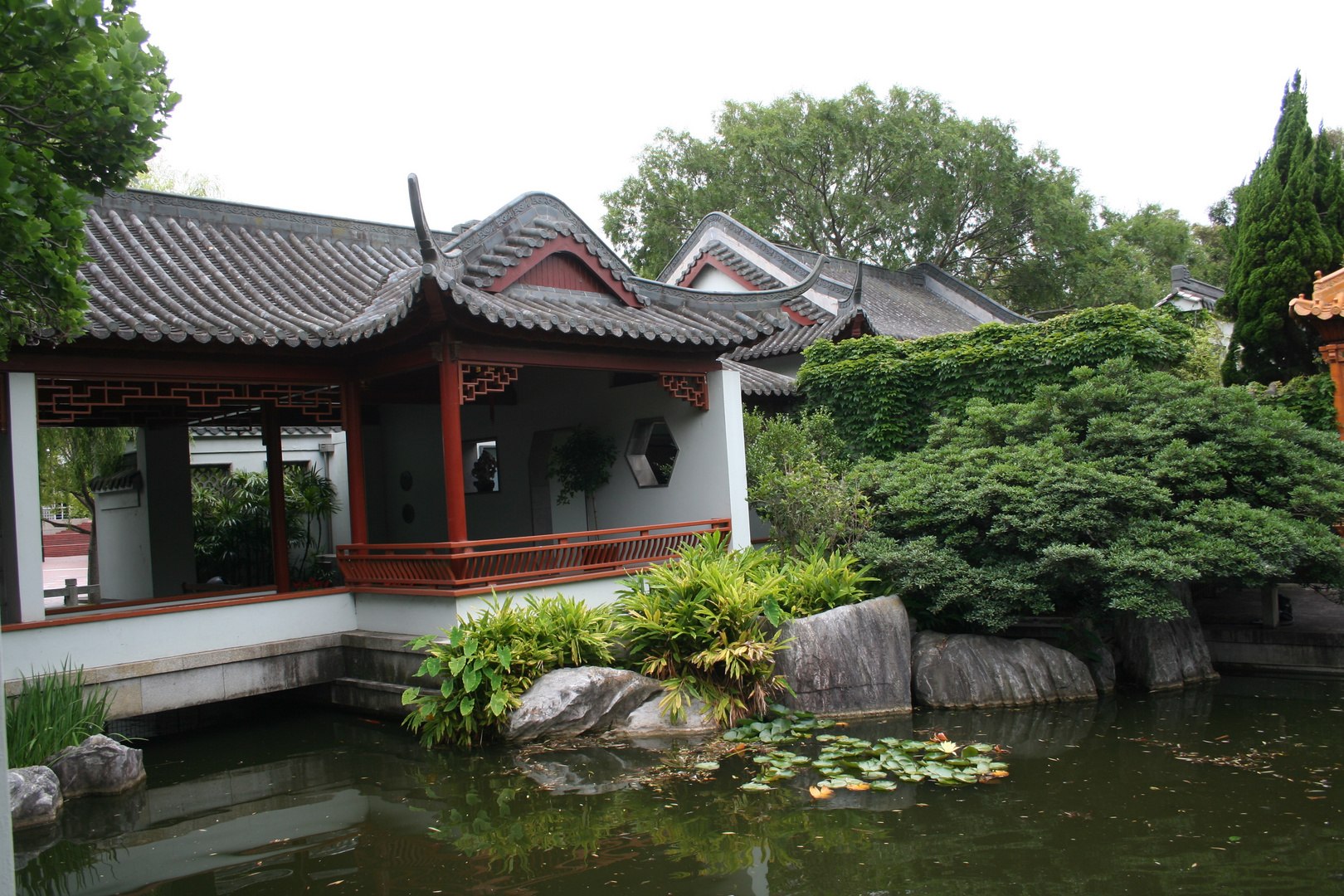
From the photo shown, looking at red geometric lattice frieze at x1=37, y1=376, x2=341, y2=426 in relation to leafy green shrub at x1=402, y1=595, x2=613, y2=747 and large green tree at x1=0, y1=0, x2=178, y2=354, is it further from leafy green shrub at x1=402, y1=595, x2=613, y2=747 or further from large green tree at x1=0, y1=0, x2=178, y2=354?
large green tree at x1=0, y1=0, x2=178, y2=354

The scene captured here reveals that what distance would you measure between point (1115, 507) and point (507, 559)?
541 centimetres

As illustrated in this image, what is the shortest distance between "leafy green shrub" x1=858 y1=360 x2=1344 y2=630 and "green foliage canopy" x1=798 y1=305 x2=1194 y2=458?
0.62m

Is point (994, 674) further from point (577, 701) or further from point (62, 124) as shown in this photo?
point (62, 124)

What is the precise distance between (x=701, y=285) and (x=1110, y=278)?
43.7 feet

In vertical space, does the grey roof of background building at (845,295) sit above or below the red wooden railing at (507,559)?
above

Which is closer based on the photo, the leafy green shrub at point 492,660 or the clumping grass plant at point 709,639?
the leafy green shrub at point 492,660

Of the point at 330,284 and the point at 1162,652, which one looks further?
the point at 330,284

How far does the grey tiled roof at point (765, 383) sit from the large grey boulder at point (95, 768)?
7633 millimetres

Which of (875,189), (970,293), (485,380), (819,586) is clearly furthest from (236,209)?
(875,189)

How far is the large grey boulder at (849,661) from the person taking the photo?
25.2ft

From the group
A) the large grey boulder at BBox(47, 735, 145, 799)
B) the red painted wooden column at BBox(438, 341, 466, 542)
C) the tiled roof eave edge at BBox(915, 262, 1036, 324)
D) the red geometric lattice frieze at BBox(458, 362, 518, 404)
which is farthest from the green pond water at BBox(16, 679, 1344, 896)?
the tiled roof eave edge at BBox(915, 262, 1036, 324)

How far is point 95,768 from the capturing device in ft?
21.0

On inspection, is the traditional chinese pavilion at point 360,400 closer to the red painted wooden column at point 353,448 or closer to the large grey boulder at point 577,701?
the red painted wooden column at point 353,448

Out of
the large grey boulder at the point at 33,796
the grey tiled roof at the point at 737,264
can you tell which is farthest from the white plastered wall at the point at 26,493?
the grey tiled roof at the point at 737,264
